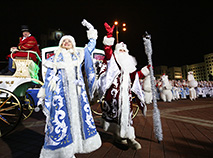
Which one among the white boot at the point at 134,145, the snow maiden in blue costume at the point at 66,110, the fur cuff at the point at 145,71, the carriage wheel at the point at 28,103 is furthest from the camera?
the carriage wheel at the point at 28,103

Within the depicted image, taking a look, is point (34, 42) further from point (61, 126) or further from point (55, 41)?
point (55, 41)

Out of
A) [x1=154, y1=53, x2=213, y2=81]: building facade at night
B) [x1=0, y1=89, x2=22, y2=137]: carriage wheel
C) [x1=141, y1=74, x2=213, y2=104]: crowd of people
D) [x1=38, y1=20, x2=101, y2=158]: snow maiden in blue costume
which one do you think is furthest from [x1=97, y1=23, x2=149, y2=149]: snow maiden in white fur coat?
[x1=154, y1=53, x2=213, y2=81]: building facade at night

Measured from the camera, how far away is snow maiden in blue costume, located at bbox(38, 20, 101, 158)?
1601mm

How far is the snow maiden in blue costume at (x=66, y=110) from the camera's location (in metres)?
1.60

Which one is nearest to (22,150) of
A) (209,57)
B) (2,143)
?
(2,143)

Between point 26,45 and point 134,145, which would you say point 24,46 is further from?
point 134,145

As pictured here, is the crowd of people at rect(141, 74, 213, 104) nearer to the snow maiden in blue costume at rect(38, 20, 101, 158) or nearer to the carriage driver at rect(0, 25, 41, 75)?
the carriage driver at rect(0, 25, 41, 75)

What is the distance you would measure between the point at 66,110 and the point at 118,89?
3.77 feet

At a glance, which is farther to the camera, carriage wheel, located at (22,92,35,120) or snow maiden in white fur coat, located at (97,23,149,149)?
carriage wheel, located at (22,92,35,120)

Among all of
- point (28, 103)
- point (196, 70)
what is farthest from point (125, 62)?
point (196, 70)

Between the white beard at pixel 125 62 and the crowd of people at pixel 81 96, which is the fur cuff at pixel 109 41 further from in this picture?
the white beard at pixel 125 62

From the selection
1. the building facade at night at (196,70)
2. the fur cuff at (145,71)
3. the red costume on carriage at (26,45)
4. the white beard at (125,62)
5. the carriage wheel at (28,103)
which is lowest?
the carriage wheel at (28,103)

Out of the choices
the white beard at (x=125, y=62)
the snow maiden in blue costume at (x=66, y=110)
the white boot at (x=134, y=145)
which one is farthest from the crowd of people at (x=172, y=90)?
the snow maiden in blue costume at (x=66, y=110)

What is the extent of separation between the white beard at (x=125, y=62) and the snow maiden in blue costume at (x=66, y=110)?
887 mm
